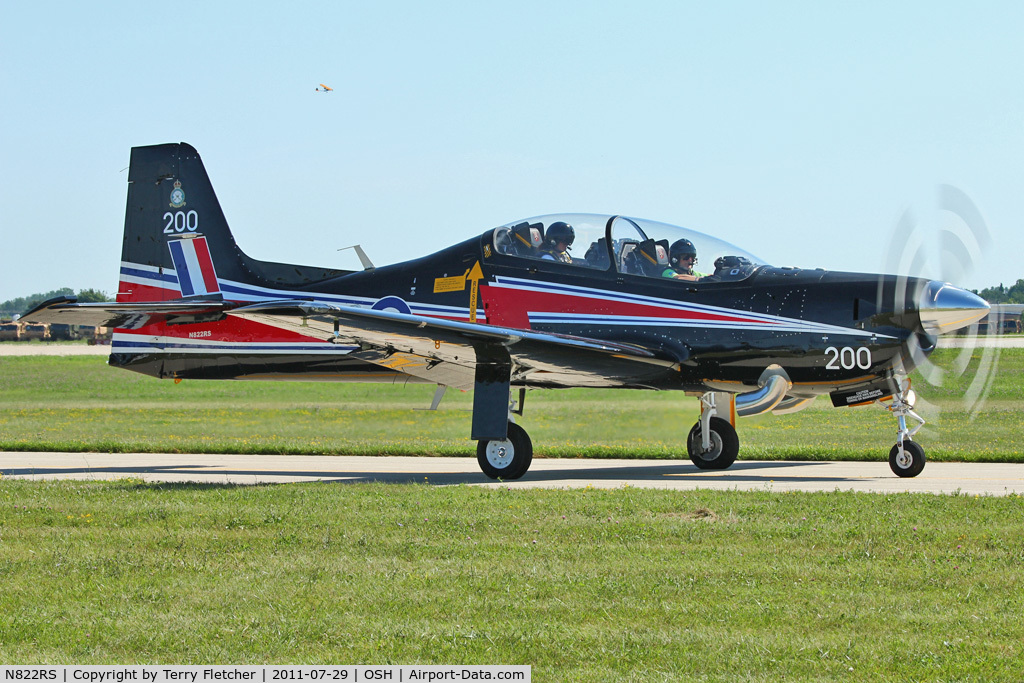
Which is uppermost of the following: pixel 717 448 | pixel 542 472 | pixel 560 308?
pixel 560 308

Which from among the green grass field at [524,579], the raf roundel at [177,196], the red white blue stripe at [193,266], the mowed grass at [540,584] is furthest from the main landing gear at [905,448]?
the raf roundel at [177,196]

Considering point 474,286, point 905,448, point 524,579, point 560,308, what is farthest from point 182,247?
point 524,579

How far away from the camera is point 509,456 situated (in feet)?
41.8

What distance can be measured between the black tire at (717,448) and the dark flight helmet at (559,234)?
3.05 metres

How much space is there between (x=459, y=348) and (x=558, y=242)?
→ 1904mm

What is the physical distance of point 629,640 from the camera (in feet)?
Result: 17.3

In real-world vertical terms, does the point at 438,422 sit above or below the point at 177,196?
below

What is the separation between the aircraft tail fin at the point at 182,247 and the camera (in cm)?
1561

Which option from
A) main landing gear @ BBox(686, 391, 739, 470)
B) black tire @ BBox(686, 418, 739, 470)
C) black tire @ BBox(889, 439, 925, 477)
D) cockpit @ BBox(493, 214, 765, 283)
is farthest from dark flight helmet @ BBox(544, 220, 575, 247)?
black tire @ BBox(889, 439, 925, 477)

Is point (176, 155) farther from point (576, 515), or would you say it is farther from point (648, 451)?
point (576, 515)

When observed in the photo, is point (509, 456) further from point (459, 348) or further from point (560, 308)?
point (560, 308)

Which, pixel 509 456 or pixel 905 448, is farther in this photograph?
pixel 509 456

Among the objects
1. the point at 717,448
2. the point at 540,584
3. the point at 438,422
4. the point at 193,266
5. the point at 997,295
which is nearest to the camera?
the point at 540,584

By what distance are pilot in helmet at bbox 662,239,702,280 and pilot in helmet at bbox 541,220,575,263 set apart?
1215 millimetres
